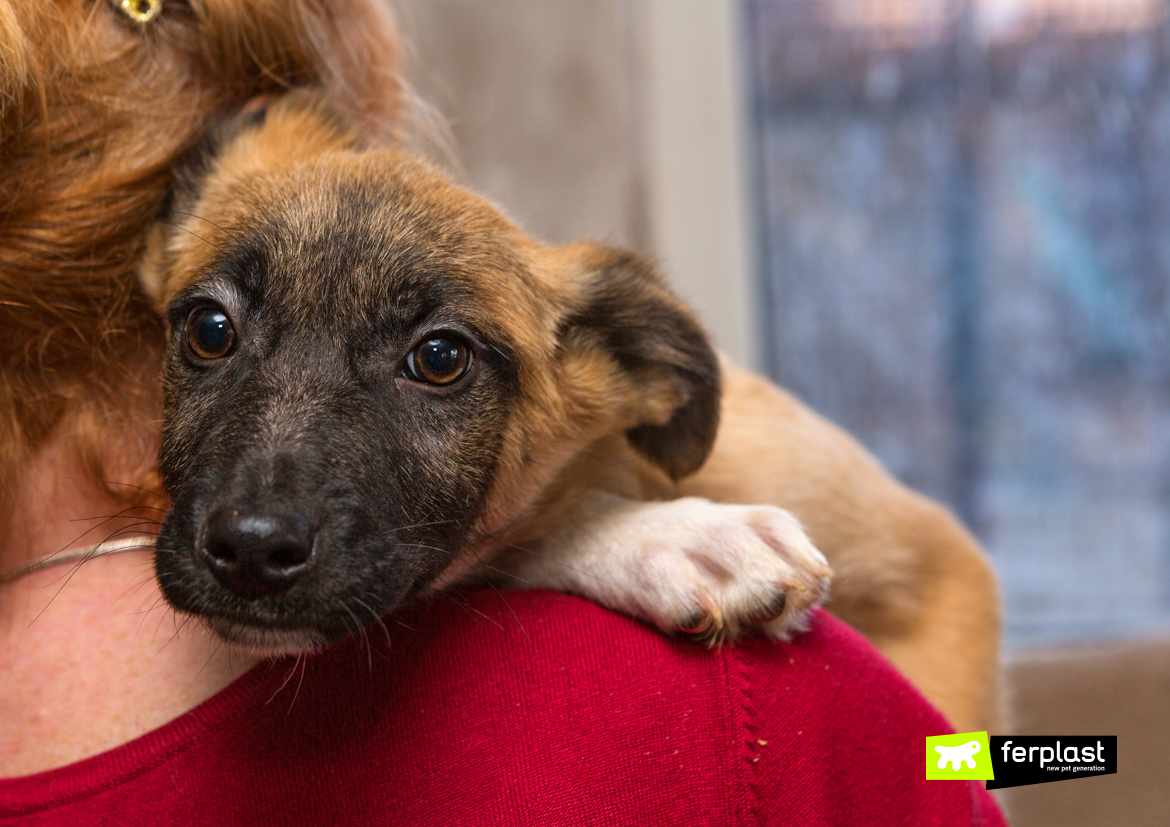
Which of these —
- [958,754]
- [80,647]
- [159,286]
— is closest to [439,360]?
[159,286]

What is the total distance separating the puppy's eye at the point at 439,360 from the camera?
113cm

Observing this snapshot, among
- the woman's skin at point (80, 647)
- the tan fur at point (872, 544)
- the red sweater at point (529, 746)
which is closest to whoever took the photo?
the red sweater at point (529, 746)

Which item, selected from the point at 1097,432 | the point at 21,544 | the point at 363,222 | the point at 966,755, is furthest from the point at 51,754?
the point at 1097,432

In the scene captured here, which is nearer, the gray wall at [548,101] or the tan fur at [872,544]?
the tan fur at [872,544]

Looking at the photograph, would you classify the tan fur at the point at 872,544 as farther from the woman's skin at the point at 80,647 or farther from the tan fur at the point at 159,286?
the woman's skin at the point at 80,647

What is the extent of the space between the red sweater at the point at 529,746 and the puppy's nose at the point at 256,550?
103mm

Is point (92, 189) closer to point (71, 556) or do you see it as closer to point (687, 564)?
point (71, 556)

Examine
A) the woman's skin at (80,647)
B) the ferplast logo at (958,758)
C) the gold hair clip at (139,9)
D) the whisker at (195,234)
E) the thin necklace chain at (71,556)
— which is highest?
the gold hair clip at (139,9)

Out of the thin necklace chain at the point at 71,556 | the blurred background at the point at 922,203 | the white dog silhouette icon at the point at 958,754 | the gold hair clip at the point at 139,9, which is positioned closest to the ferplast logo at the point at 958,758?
the white dog silhouette icon at the point at 958,754

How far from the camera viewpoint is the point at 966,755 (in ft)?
3.60

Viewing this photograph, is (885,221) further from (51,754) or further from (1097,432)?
(51,754)

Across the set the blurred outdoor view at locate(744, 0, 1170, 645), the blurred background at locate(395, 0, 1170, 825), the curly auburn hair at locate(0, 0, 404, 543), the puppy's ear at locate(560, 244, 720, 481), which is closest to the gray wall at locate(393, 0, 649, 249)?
the blurred background at locate(395, 0, 1170, 825)

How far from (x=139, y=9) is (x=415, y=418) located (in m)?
0.60

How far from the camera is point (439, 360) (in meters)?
1.13
